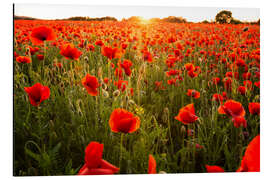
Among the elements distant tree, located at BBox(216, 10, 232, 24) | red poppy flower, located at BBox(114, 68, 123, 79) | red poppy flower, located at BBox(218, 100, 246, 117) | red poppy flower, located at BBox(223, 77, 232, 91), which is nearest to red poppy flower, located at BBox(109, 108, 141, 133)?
red poppy flower, located at BBox(114, 68, 123, 79)

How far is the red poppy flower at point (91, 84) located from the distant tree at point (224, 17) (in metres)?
0.99

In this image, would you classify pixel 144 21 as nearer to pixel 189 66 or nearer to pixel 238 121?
pixel 189 66

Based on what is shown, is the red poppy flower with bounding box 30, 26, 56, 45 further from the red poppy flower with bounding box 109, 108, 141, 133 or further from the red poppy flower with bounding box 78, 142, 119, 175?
the red poppy flower with bounding box 78, 142, 119, 175

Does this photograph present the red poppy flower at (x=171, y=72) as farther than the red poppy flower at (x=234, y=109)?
Yes

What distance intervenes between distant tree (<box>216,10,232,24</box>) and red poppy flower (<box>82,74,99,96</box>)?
0.99 meters

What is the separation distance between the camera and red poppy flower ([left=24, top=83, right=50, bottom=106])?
4.46ft

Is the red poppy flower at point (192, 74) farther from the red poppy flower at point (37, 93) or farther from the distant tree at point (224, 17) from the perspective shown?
the red poppy flower at point (37, 93)

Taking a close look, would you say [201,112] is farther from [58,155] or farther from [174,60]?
[58,155]

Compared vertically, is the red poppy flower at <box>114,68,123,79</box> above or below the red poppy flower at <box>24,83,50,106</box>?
above

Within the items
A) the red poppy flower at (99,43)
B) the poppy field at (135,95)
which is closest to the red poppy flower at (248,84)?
the poppy field at (135,95)

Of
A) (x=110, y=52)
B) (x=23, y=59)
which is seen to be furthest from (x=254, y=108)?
(x=23, y=59)

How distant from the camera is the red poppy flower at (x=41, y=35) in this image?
1558 millimetres

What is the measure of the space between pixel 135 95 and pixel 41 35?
69 cm

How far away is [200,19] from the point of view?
5.75 ft
